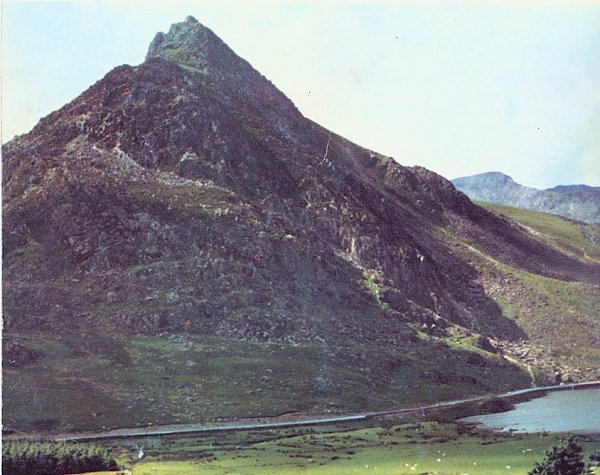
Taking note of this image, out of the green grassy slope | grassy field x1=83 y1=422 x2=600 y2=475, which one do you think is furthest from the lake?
the green grassy slope

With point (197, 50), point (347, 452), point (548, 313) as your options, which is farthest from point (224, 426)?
point (197, 50)

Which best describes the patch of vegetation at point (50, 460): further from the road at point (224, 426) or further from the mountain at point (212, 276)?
the mountain at point (212, 276)

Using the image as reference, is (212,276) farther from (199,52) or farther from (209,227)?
(199,52)

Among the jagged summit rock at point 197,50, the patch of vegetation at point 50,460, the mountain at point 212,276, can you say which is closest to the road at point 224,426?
the mountain at point 212,276

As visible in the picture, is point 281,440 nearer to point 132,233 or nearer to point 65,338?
point 65,338

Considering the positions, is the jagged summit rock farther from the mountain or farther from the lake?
the lake

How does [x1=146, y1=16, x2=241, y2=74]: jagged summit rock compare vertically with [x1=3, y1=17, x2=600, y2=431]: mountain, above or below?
above
